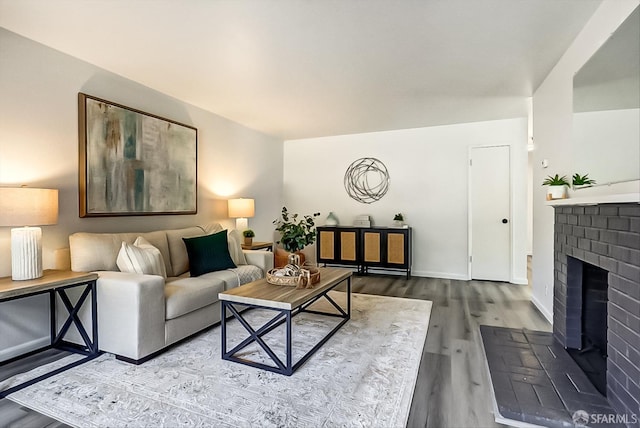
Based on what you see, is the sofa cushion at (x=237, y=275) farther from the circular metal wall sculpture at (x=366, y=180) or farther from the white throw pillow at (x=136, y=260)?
the circular metal wall sculpture at (x=366, y=180)

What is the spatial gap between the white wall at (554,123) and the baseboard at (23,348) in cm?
411

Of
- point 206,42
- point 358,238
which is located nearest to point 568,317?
point 358,238

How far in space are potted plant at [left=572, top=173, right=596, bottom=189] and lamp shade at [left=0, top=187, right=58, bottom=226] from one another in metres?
3.73

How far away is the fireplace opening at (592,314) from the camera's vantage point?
245cm

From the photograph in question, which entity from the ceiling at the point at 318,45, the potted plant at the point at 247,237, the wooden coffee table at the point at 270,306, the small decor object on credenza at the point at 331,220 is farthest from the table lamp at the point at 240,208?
the wooden coffee table at the point at 270,306

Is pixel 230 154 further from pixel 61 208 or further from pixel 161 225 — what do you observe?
pixel 61 208

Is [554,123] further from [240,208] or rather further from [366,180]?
[240,208]

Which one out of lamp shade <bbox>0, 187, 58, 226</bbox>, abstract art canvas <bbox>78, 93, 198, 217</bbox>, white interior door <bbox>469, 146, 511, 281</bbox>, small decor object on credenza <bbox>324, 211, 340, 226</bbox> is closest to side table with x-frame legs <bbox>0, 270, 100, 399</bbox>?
lamp shade <bbox>0, 187, 58, 226</bbox>

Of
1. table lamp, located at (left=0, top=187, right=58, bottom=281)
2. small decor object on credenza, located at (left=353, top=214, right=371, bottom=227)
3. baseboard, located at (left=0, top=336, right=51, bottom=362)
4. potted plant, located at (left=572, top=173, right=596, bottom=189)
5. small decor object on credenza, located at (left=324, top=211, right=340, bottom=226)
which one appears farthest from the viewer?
small decor object on credenza, located at (left=324, top=211, right=340, bottom=226)

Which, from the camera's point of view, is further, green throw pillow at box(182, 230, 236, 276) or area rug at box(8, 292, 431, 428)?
green throw pillow at box(182, 230, 236, 276)

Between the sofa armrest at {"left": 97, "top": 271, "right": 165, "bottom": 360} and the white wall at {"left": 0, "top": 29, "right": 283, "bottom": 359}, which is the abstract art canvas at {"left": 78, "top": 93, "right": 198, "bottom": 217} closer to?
the white wall at {"left": 0, "top": 29, "right": 283, "bottom": 359}

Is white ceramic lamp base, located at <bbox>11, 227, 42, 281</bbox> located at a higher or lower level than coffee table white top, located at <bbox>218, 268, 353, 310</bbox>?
higher

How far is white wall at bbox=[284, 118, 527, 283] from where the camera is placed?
4871 mm

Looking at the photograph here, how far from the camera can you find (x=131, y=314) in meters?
2.33
